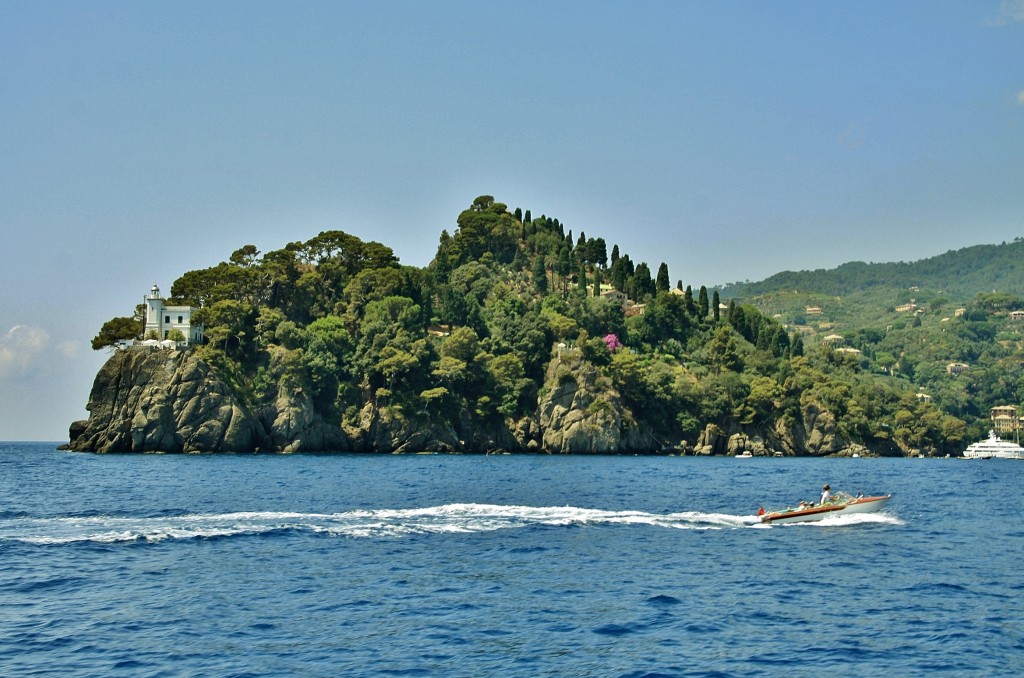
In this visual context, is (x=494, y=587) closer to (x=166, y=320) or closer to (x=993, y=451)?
(x=166, y=320)

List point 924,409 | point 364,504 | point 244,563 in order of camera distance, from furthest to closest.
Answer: point 924,409, point 364,504, point 244,563

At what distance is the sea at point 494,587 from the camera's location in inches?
885

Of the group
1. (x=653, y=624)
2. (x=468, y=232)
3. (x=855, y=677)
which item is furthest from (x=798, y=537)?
(x=468, y=232)

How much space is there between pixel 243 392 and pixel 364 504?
70107 mm

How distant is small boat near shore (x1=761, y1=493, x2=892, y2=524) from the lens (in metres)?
46.0

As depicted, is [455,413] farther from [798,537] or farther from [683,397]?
[798,537]

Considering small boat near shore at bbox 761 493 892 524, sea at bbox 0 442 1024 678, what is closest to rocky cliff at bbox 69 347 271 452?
sea at bbox 0 442 1024 678

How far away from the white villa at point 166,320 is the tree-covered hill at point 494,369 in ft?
6.64

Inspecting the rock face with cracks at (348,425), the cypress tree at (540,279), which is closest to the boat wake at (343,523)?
the rock face with cracks at (348,425)

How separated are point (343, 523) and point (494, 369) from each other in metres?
88.0

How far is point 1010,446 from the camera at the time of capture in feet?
554

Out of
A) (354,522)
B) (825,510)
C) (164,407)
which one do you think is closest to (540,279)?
(164,407)

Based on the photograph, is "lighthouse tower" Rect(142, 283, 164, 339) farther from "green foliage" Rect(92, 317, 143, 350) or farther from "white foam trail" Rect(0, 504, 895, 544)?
"white foam trail" Rect(0, 504, 895, 544)

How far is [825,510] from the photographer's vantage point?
154 feet
